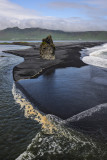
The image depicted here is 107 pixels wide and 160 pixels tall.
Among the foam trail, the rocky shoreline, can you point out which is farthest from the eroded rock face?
the foam trail

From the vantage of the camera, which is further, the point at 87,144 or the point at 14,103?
the point at 14,103

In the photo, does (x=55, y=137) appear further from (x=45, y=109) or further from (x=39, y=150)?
(x=45, y=109)

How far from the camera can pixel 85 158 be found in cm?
782

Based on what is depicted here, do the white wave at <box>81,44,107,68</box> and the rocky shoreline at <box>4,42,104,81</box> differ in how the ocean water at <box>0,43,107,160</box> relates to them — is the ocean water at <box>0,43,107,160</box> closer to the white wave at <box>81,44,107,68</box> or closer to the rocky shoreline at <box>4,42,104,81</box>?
the rocky shoreline at <box>4,42,104,81</box>

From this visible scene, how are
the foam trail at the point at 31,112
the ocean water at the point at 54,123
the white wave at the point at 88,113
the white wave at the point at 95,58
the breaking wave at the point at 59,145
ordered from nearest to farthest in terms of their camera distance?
the breaking wave at the point at 59,145, the ocean water at the point at 54,123, the foam trail at the point at 31,112, the white wave at the point at 88,113, the white wave at the point at 95,58

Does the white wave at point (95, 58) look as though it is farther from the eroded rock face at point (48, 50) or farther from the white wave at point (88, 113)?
the white wave at point (88, 113)

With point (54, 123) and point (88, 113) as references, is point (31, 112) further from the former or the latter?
point (88, 113)

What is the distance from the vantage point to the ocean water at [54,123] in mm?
8375

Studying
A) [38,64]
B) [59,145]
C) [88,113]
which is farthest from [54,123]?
[38,64]

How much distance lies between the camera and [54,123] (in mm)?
11148

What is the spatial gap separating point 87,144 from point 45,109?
5.59 m

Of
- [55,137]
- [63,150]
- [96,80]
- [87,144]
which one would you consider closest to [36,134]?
[55,137]

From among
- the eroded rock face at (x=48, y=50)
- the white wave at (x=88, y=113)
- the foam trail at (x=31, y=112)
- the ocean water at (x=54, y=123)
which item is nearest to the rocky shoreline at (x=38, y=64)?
the eroded rock face at (x=48, y=50)

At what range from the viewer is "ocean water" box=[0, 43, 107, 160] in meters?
8.38
